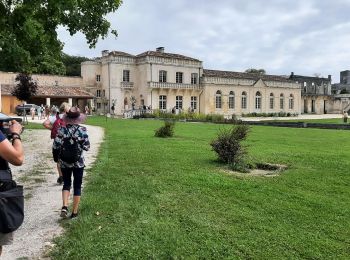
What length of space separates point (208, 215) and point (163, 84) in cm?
5019

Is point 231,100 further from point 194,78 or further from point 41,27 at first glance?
point 41,27

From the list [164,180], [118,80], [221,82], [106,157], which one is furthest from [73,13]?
[221,82]

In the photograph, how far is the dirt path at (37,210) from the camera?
190 inches

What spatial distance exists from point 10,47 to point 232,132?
7121 millimetres

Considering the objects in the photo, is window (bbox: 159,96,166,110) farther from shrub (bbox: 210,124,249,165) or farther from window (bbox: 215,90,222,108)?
shrub (bbox: 210,124,249,165)

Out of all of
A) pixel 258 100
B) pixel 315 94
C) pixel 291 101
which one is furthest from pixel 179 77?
pixel 315 94

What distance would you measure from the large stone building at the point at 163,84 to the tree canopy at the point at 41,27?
121ft

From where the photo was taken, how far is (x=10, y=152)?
327cm

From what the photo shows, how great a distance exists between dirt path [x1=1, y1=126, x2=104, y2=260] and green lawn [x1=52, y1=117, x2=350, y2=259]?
0.78ft

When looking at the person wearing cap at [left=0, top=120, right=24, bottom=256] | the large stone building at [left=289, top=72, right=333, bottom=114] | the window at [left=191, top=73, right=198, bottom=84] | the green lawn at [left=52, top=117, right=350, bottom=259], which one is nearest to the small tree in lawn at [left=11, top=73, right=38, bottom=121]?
the window at [left=191, top=73, right=198, bottom=84]

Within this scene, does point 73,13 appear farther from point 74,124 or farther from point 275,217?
point 275,217

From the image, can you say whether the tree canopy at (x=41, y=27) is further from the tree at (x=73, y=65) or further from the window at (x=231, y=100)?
the tree at (x=73, y=65)

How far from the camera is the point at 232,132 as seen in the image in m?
10.9

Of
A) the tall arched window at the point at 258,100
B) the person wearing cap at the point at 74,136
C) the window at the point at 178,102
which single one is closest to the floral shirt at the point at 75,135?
the person wearing cap at the point at 74,136
